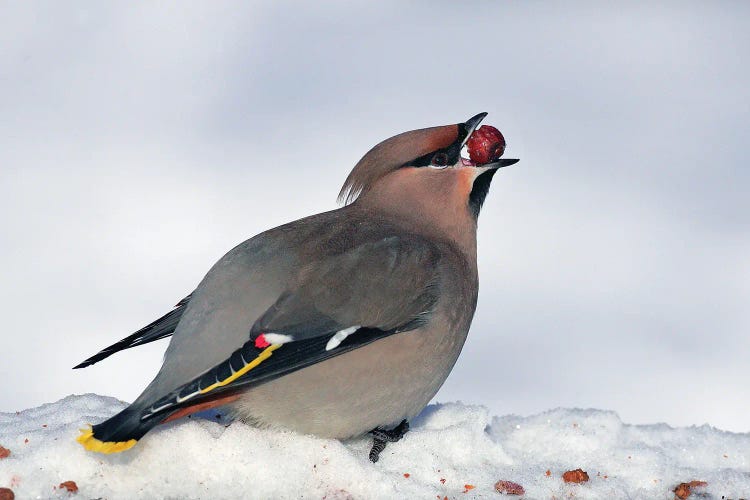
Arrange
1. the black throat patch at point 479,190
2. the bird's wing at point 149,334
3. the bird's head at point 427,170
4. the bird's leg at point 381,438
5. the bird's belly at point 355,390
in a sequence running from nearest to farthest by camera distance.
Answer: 1. the bird's belly at point 355,390
2. the bird's leg at point 381,438
3. the bird's wing at point 149,334
4. the bird's head at point 427,170
5. the black throat patch at point 479,190

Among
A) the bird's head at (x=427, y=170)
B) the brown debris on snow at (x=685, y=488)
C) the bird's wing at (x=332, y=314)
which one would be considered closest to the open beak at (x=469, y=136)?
the bird's head at (x=427, y=170)

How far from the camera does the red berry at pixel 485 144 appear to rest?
522 centimetres

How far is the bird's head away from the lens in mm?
5188

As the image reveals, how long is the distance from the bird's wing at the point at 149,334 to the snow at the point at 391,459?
27cm

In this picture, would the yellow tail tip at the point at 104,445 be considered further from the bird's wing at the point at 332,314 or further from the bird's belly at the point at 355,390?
the bird's belly at the point at 355,390

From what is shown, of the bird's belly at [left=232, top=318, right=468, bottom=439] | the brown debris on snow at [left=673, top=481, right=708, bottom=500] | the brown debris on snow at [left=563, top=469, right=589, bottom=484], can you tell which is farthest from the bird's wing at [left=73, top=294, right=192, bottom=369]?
the brown debris on snow at [left=673, top=481, right=708, bottom=500]

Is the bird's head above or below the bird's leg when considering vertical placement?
above

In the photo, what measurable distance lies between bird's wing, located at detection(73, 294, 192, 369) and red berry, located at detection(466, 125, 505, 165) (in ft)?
4.63

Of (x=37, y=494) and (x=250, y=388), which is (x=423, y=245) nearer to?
(x=250, y=388)

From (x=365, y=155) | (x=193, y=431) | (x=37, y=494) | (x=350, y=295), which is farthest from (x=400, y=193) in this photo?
(x=37, y=494)

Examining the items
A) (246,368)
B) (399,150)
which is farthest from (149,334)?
(399,150)

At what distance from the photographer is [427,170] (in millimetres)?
5215

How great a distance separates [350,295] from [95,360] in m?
1.17

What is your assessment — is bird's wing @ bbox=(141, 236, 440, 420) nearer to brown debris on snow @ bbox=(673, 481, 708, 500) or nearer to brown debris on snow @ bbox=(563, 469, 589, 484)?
brown debris on snow @ bbox=(563, 469, 589, 484)
